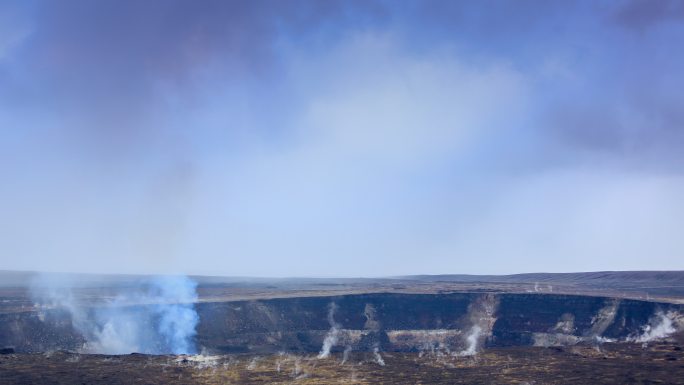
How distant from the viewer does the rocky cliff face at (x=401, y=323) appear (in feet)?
261

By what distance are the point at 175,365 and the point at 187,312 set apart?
106ft

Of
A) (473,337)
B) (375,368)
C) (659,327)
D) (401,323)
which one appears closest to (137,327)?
(401,323)

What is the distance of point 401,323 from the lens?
92000 millimetres

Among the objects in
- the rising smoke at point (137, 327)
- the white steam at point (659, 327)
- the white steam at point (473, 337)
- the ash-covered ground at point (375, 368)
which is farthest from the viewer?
the white steam at point (473, 337)

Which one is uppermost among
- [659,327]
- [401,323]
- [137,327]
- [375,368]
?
[659,327]

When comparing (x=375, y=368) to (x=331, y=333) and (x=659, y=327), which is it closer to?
(x=331, y=333)

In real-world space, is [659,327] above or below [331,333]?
above

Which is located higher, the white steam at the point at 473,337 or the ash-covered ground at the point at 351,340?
the ash-covered ground at the point at 351,340

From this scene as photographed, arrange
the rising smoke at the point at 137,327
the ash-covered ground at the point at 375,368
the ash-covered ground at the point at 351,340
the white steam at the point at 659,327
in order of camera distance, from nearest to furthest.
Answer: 1. the ash-covered ground at the point at 375,368
2. the ash-covered ground at the point at 351,340
3. the white steam at the point at 659,327
4. the rising smoke at the point at 137,327

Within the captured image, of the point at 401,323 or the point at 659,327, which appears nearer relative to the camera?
the point at 659,327

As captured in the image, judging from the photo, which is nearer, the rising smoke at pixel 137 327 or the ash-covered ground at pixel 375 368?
the ash-covered ground at pixel 375 368

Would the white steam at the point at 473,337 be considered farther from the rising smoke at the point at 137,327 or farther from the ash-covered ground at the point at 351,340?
the rising smoke at the point at 137,327

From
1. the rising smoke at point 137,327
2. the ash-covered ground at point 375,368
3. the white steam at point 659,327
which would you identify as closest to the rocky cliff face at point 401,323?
the white steam at point 659,327

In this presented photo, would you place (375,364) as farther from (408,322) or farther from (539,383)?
(408,322)
